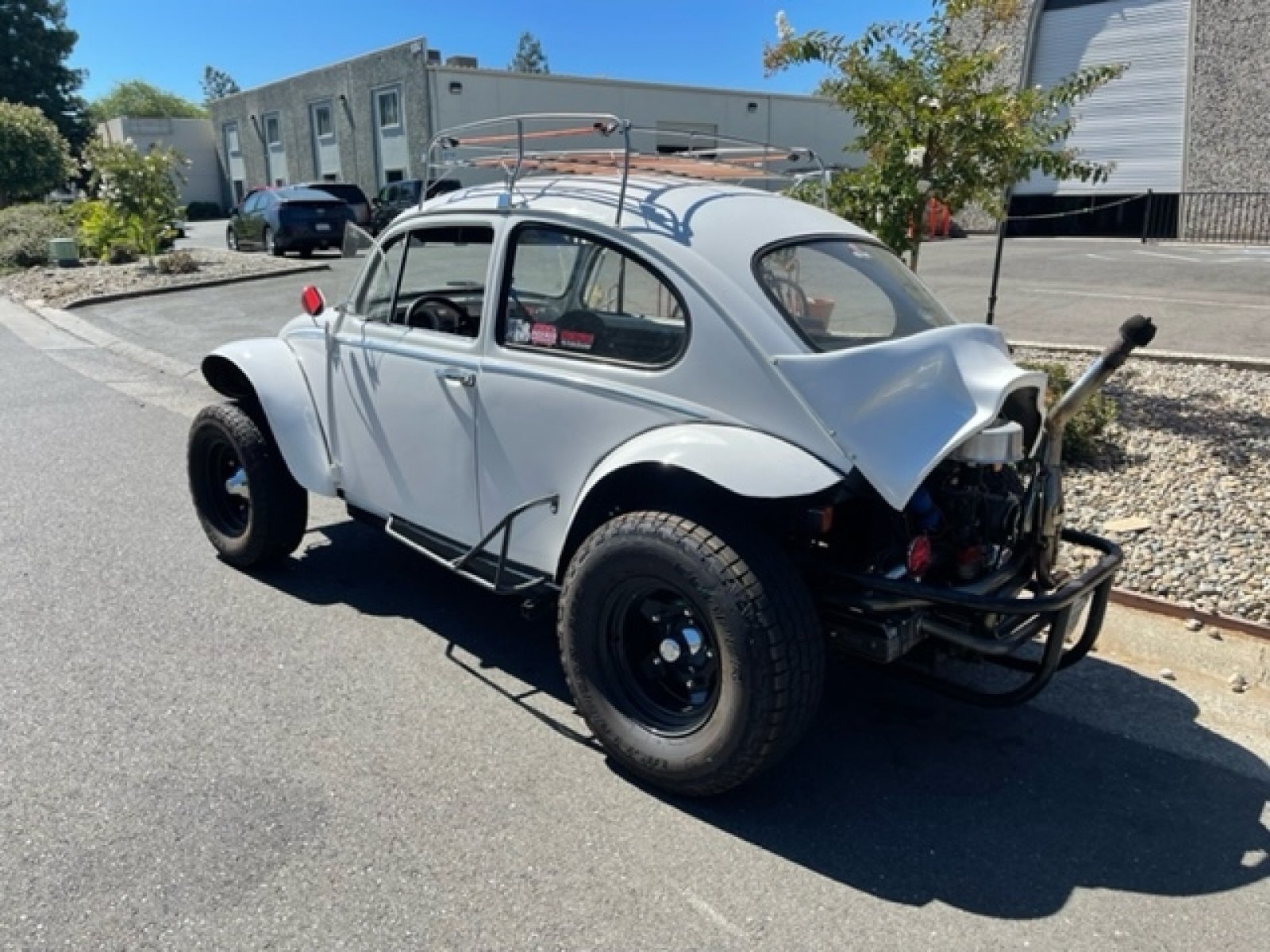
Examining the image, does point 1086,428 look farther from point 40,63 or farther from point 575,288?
point 40,63

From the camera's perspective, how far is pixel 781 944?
8.05 ft

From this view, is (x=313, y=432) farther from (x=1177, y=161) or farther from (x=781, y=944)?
(x=1177, y=161)

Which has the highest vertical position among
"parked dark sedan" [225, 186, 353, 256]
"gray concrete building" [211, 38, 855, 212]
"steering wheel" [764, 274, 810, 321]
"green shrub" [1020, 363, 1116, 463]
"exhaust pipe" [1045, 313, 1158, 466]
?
"gray concrete building" [211, 38, 855, 212]

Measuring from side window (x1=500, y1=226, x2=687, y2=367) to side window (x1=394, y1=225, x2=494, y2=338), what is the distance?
0.33 meters

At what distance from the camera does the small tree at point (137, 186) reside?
1777cm

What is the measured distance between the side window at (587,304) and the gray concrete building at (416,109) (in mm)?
26313

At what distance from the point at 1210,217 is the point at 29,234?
27.4 m

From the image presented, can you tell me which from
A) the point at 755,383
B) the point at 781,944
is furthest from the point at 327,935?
the point at 755,383

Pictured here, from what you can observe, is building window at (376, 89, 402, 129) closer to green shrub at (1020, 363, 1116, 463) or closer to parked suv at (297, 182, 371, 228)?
parked suv at (297, 182, 371, 228)

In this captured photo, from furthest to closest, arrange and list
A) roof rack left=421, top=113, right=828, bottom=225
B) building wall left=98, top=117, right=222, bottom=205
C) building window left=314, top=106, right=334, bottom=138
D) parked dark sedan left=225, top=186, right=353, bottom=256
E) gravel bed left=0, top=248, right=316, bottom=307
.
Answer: building wall left=98, top=117, right=222, bottom=205 → building window left=314, top=106, right=334, bottom=138 → parked dark sedan left=225, top=186, right=353, bottom=256 → gravel bed left=0, top=248, right=316, bottom=307 → roof rack left=421, top=113, right=828, bottom=225

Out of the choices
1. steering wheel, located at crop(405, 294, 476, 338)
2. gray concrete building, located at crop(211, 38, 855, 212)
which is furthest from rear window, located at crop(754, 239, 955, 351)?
gray concrete building, located at crop(211, 38, 855, 212)

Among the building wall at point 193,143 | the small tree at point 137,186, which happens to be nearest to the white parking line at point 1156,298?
the small tree at point 137,186

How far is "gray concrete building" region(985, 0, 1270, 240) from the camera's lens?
72.3ft

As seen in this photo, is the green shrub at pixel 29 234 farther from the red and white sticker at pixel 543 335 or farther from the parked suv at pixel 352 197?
the red and white sticker at pixel 543 335
